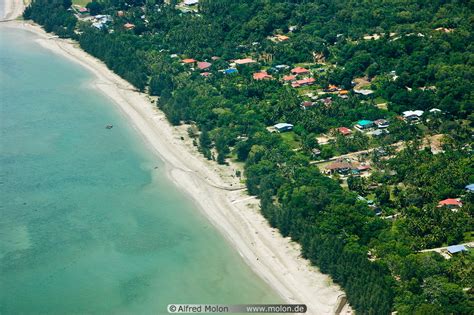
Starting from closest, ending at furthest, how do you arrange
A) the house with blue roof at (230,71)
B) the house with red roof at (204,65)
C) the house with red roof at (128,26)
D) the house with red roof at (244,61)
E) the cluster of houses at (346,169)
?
the cluster of houses at (346,169) → the house with blue roof at (230,71) → the house with red roof at (204,65) → the house with red roof at (244,61) → the house with red roof at (128,26)

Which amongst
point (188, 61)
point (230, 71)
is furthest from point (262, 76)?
point (188, 61)

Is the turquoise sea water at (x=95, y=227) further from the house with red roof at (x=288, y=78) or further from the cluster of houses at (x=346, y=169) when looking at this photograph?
the house with red roof at (x=288, y=78)

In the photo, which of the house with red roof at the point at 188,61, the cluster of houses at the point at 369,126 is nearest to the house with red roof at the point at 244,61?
the house with red roof at the point at 188,61

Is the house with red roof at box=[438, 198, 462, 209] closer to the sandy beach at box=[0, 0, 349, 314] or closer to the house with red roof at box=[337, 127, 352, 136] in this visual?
the sandy beach at box=[0, 0, 349, 314]

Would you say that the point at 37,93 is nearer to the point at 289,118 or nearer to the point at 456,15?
the point at 289,118

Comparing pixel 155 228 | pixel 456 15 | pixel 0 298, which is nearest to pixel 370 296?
pixel 155 228

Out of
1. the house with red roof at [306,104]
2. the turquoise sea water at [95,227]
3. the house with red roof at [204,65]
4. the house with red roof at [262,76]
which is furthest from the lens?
the house with red roof at [204,65]

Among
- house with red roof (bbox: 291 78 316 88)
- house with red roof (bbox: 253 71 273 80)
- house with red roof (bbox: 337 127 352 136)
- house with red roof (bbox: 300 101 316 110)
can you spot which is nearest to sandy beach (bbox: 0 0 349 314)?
house with red roof (bbox: 337 127 352 136)
